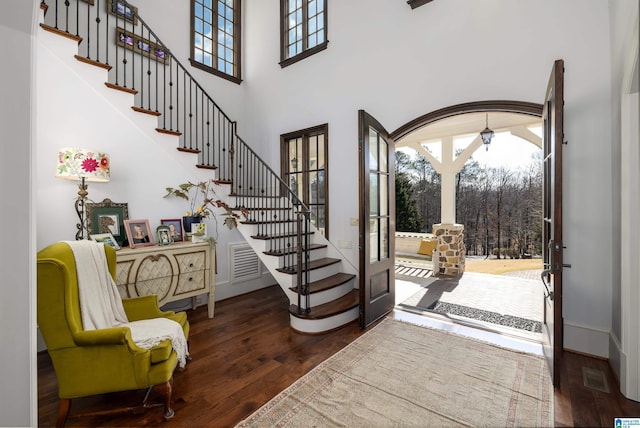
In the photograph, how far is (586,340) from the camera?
2516mm

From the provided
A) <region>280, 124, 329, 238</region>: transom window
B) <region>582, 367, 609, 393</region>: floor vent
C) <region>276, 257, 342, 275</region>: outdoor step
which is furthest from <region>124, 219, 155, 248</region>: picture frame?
<region>582, 367, 609, 393</region>: floor vent

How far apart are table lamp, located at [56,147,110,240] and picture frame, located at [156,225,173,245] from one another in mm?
668

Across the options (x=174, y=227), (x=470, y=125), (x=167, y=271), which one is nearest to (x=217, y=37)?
(x=174, y=227)

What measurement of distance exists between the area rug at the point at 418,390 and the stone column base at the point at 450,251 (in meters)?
2.93

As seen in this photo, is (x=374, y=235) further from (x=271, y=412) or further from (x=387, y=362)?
(x=271, y=412)

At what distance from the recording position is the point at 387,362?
95.0 inches

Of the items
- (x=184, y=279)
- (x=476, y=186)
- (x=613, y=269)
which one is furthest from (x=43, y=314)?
(x=476, y=186)

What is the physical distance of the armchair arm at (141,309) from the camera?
7.45 feet

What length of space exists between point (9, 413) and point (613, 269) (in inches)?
160

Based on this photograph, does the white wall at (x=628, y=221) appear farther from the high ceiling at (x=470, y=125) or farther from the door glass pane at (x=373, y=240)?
the high ceiling at (x=470, y=125)

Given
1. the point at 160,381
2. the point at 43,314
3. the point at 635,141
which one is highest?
the point at 635,141

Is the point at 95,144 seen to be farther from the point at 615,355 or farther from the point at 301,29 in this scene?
the point at 615,355

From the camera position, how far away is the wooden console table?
2662 millimetres

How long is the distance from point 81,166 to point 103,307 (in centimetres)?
131
